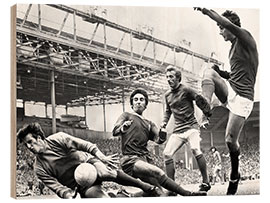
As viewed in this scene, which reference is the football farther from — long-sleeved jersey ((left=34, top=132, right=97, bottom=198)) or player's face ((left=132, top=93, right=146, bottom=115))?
player's face ((left=132, top=93, right=146, bottom=115))

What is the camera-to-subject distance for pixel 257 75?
5652 mm

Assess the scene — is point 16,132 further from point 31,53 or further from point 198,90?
point 198,90

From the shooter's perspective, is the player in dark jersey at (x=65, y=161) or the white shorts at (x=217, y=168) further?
the white shorts at (x=217, y=168)

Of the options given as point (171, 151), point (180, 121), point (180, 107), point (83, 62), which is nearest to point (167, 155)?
point (171, 151)

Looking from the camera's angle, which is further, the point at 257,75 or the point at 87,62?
the point at 257,75

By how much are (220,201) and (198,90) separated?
88 centimetres

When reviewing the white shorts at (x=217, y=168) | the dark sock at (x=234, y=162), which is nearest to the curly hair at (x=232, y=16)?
the dark sock at (x=234, y=162)

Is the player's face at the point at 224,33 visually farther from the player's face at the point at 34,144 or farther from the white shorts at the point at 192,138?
the player's face at the point at 34,144

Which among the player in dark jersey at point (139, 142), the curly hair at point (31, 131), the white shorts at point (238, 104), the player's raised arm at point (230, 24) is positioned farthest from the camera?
the white shorts at point (238, 104)

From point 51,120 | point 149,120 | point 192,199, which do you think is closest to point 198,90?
point 149,120

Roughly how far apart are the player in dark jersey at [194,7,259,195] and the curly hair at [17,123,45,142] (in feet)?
4.48

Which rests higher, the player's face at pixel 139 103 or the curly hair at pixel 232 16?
the curly hair at pixel 232 16

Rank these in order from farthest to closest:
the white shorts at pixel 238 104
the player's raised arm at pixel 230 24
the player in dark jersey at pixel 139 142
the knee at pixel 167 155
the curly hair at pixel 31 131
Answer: the white shorts at pixel 238 104
the player's raised arm at pixel 230 24
the knee at pixel 167 155
the player in dark jersey at pixel 139 142
the curly hair at pixel 31 131

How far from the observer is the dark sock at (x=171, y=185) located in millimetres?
5395
